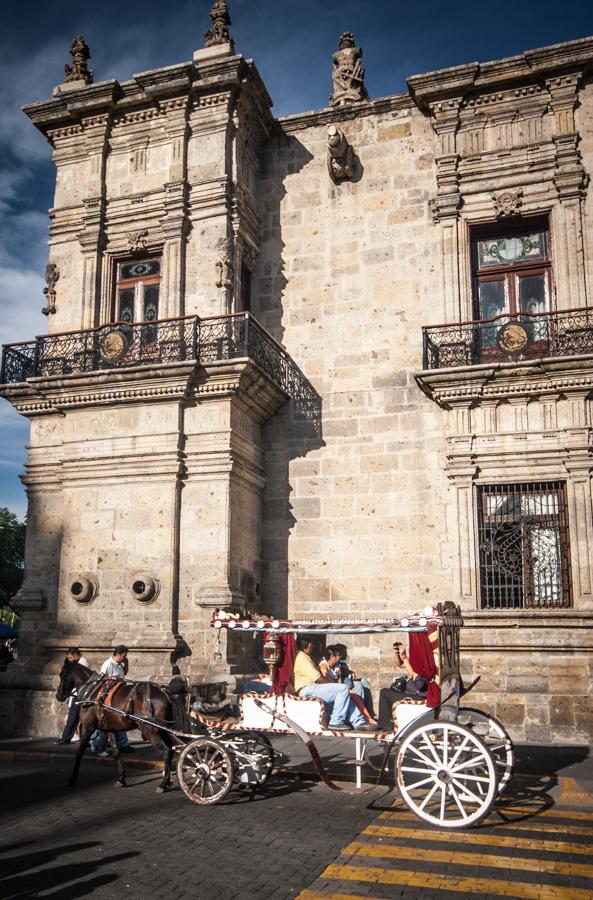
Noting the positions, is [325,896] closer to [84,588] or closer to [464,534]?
[464,534]

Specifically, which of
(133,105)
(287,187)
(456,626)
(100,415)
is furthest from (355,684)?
(133,105)

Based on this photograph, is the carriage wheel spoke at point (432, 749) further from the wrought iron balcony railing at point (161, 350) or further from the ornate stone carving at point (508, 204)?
the ornate stone carving at point (508, 204)

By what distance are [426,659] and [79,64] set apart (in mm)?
14318

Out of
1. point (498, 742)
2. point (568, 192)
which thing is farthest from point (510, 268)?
point (498, 742)

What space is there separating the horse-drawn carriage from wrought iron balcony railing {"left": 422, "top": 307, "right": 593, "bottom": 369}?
21.1ft

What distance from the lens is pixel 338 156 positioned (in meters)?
15.9

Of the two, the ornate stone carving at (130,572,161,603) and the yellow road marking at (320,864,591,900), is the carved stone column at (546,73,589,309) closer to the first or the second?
the ornate stone carving at (130,572,161,603)

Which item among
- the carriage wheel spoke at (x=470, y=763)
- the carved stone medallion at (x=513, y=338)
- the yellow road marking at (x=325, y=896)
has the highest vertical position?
the carved stone medallion at (x=513, y=338)

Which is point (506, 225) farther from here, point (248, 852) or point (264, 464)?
point (248, 852)

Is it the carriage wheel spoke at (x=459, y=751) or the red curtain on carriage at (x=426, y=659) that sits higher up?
the red curtain on carriage at (x=426, y=659)

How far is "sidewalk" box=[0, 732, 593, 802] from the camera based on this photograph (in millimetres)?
9664

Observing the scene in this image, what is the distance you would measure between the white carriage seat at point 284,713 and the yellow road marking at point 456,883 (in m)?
2.67

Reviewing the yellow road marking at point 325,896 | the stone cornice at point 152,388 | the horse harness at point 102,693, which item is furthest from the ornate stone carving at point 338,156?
the yellow road marking at point 325,896

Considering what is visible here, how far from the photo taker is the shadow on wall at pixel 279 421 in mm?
15227
